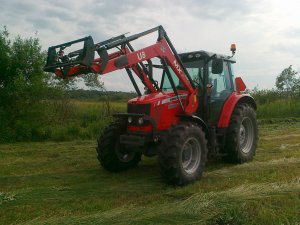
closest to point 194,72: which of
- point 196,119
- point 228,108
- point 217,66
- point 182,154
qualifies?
point 217,66

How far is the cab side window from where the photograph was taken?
8.37 meters

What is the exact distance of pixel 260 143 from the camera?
11.5m

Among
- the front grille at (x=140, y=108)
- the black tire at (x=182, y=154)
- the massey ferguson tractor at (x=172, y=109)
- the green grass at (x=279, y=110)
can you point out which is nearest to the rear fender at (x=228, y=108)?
the massey ferguson tractor at (x=172, y=109)

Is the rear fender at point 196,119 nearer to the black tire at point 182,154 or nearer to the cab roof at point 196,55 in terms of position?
the black tire at point 182,154

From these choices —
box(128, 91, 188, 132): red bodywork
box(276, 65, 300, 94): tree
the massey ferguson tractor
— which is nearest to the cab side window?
the massey ferguson tractor

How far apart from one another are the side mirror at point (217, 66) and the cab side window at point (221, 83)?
0.31m

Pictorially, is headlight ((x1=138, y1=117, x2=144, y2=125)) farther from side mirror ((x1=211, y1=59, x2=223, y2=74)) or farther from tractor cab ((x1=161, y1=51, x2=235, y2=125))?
side mirror ((x1=211, y1=59, x2=223, y2=74))

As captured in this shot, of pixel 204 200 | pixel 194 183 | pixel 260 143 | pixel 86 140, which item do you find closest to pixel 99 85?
pixel 86 140

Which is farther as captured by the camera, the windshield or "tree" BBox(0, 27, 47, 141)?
"tree" BBox(0, 27, 47, 141)

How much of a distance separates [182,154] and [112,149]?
1.54m

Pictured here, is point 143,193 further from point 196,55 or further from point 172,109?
point 196,55

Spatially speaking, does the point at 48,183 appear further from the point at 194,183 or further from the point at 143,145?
the point at 194,183

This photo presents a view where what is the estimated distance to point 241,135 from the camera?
29.5 feet

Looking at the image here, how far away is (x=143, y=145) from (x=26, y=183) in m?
2.09
